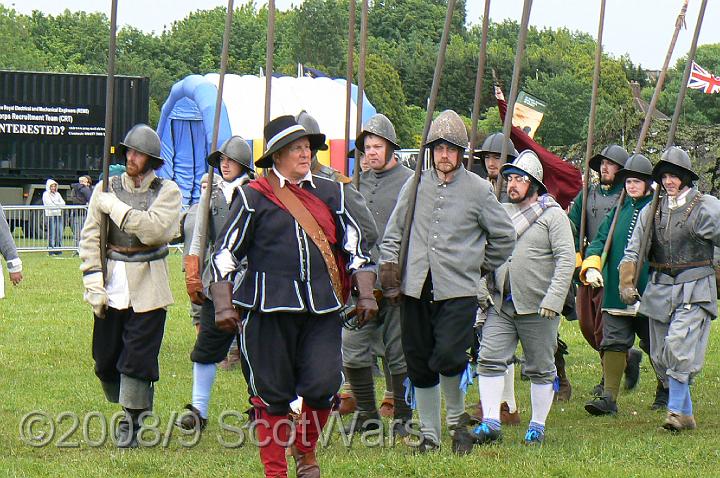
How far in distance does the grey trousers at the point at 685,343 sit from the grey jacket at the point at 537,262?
3.53 feet

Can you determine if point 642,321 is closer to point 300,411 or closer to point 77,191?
point 300,411

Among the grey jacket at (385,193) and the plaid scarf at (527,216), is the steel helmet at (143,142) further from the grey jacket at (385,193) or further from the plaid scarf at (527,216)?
the plaid scarf at (527,216)

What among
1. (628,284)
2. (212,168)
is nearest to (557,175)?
(628,284)

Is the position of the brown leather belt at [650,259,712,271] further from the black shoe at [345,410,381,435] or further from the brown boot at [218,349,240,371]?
the brown boot at [218,349,240,371]

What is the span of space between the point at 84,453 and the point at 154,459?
592 mm

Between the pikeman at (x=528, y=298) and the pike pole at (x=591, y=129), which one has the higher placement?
the pike pole at (x=591, y=129)

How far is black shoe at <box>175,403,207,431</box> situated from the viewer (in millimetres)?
8586

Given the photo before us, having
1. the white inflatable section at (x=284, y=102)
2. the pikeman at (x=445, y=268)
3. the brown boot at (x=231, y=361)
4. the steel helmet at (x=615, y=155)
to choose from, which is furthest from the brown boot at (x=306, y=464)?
the white inflatable section at (x=284, y=102)

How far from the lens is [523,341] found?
324 inches

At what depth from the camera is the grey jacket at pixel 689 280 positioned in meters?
8.69

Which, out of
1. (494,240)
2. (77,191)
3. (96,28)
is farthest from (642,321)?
(96,28)

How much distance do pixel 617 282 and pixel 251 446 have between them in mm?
3163

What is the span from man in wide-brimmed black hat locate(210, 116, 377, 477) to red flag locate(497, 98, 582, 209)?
3.44 metres

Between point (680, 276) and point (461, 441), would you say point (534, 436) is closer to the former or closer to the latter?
point (461, 441)
